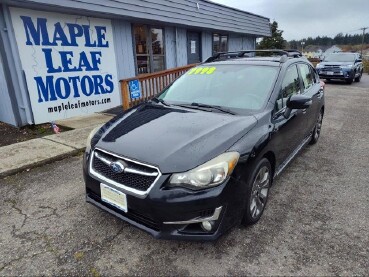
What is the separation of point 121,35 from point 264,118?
20.4ft

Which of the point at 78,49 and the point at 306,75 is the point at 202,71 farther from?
the point at 78,49

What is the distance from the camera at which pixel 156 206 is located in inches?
85.3

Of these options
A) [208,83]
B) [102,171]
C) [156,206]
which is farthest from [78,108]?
[156,206]

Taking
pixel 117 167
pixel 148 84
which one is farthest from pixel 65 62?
pixel 117 167

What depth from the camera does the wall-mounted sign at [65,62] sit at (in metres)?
5.94

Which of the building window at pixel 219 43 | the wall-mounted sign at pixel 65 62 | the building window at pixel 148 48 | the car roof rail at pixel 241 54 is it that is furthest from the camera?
the building window at pixel 219 43

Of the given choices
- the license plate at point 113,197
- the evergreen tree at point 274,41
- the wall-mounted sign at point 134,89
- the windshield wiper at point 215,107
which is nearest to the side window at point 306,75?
the windshield wiper at point 215,107

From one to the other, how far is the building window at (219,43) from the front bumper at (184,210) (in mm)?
11263

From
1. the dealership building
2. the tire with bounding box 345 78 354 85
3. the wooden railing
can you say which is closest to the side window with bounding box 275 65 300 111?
the wooden railing

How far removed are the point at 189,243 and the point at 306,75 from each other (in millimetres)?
3382

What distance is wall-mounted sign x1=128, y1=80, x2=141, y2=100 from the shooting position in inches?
260

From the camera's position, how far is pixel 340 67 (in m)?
14.4

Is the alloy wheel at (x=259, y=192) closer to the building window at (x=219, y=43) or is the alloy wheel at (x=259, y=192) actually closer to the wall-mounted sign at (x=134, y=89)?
the wall-mounted sign at (x=134, y=89)

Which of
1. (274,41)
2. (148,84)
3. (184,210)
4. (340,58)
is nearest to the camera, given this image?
(184,210)
